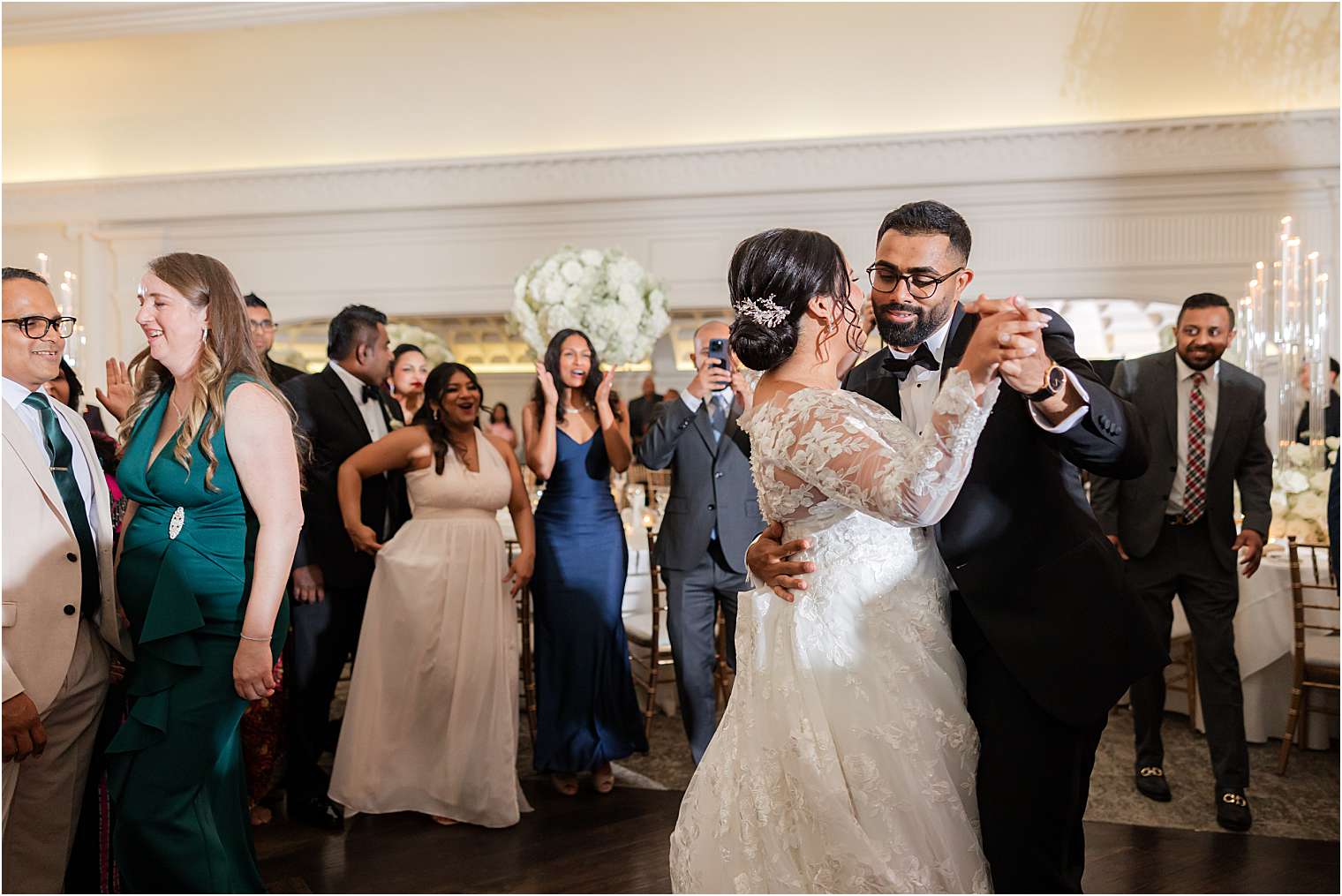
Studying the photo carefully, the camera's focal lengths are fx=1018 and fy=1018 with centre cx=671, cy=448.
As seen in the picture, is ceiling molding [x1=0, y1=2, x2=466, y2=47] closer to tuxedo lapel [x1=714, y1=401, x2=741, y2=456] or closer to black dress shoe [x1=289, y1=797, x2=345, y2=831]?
tuxedo lapel [x1=714, y1=401, x2=741, y2=456]

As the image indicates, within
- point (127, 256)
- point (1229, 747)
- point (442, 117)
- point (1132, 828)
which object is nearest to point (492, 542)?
point (1132, 828)

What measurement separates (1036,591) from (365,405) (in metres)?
2.95

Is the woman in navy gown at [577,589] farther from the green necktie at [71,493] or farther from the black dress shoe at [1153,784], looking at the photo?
the black dress shoe at [1153,784]

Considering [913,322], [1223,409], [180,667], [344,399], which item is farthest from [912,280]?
[344,399]

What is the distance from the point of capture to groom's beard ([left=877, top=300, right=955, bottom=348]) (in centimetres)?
198

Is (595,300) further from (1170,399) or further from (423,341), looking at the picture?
(1170,399)

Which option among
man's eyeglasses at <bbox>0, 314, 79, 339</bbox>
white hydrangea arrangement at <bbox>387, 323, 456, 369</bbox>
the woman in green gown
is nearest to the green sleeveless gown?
the woman in green gown

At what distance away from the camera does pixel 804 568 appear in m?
1.92

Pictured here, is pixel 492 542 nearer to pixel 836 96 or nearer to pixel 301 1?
pixel 836 96

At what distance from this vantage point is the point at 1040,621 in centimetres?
183

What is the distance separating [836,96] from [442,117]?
3.33 m

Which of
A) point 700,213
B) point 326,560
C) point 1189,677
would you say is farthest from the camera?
Answer: point 700,213

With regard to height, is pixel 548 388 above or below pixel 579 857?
above

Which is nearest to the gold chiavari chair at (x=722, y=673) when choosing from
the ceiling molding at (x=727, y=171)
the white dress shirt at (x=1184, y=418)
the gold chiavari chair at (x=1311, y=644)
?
the white dress shirt at (x=1184, y=418)
